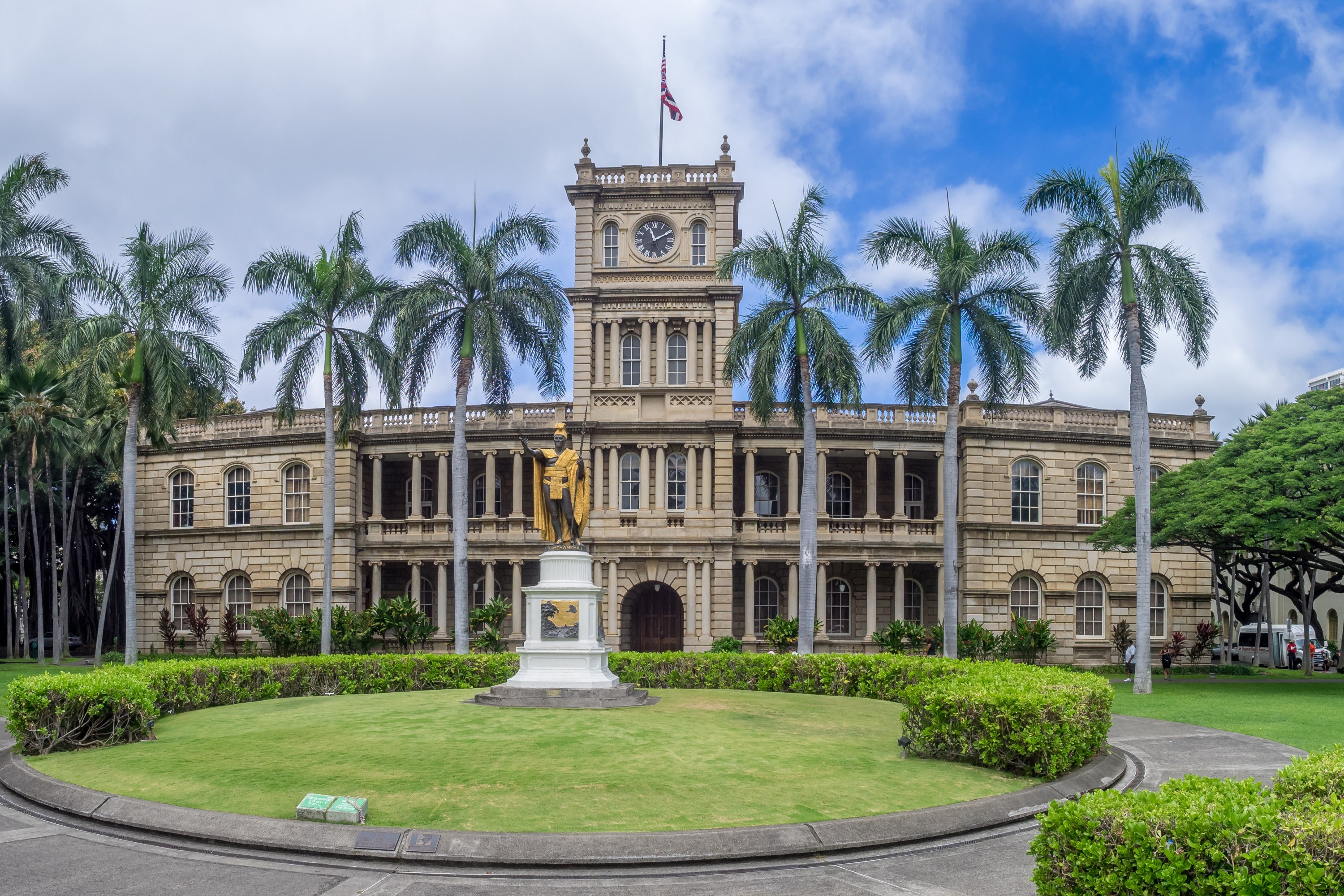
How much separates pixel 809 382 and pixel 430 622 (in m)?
16.9

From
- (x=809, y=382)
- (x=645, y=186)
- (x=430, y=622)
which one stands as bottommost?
(x=430, y=622)

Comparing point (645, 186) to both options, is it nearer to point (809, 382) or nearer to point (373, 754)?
point (809, 382)

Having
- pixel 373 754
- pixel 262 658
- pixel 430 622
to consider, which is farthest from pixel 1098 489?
pixel 373 754

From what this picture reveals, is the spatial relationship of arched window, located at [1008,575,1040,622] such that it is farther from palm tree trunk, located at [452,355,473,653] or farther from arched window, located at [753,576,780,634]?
palm tree trunk, located at [452,355,473,653]

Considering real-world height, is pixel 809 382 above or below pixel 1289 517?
above

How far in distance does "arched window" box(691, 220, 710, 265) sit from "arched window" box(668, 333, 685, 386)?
2788mm

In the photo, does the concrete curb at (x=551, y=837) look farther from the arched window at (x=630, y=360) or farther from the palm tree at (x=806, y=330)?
the arched window at (x=630, y=360)

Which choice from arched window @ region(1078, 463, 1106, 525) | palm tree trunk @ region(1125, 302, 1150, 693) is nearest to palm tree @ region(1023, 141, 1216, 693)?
palm tree trunk @ region(1125, 302, 1150, 693)

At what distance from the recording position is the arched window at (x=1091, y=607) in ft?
132

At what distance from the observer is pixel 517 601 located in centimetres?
3978

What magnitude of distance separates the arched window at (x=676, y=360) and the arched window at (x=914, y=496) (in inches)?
385

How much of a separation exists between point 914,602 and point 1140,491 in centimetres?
1469

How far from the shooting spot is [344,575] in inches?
1590

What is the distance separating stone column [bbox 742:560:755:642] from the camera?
38094mm
